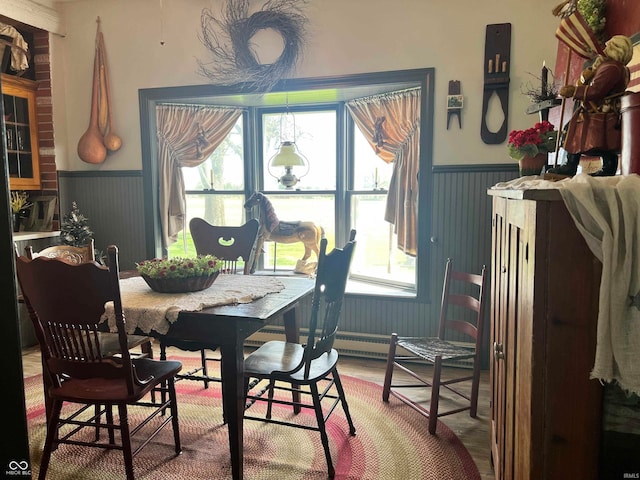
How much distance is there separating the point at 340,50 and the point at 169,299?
7.58 ft

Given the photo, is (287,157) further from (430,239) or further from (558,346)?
(558,346)

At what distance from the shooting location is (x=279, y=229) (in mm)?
3957

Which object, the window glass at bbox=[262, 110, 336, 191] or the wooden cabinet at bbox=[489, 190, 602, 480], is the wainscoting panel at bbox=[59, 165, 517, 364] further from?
the wooden cabinet at bbox=[489, 190, 602, 480]

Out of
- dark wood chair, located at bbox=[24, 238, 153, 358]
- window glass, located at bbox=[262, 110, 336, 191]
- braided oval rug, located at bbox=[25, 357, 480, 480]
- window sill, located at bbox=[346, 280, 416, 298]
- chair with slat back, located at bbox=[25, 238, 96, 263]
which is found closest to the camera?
braided oval rug, located at bbox=[25, 357, 480, 480]

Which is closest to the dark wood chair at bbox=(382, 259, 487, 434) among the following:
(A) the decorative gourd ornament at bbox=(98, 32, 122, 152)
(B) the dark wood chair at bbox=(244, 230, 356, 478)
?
(B) the dark wood chair at bbox=(244, 230, 356, 478)

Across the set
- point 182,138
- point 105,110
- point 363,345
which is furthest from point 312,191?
point 105,110

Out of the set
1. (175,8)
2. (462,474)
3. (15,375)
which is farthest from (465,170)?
(15,375)

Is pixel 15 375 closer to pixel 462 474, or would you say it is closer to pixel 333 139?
pixel 462 474

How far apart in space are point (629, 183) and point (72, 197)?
446cm

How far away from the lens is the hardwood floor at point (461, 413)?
2.36 m

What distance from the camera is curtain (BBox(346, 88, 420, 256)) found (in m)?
3.69

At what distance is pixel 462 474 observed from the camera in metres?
2.19

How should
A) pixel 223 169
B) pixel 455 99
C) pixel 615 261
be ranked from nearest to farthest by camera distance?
pixel 615 261, pixel 455 99, pixel 223 169

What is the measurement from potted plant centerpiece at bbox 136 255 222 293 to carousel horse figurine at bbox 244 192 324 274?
1536mm
